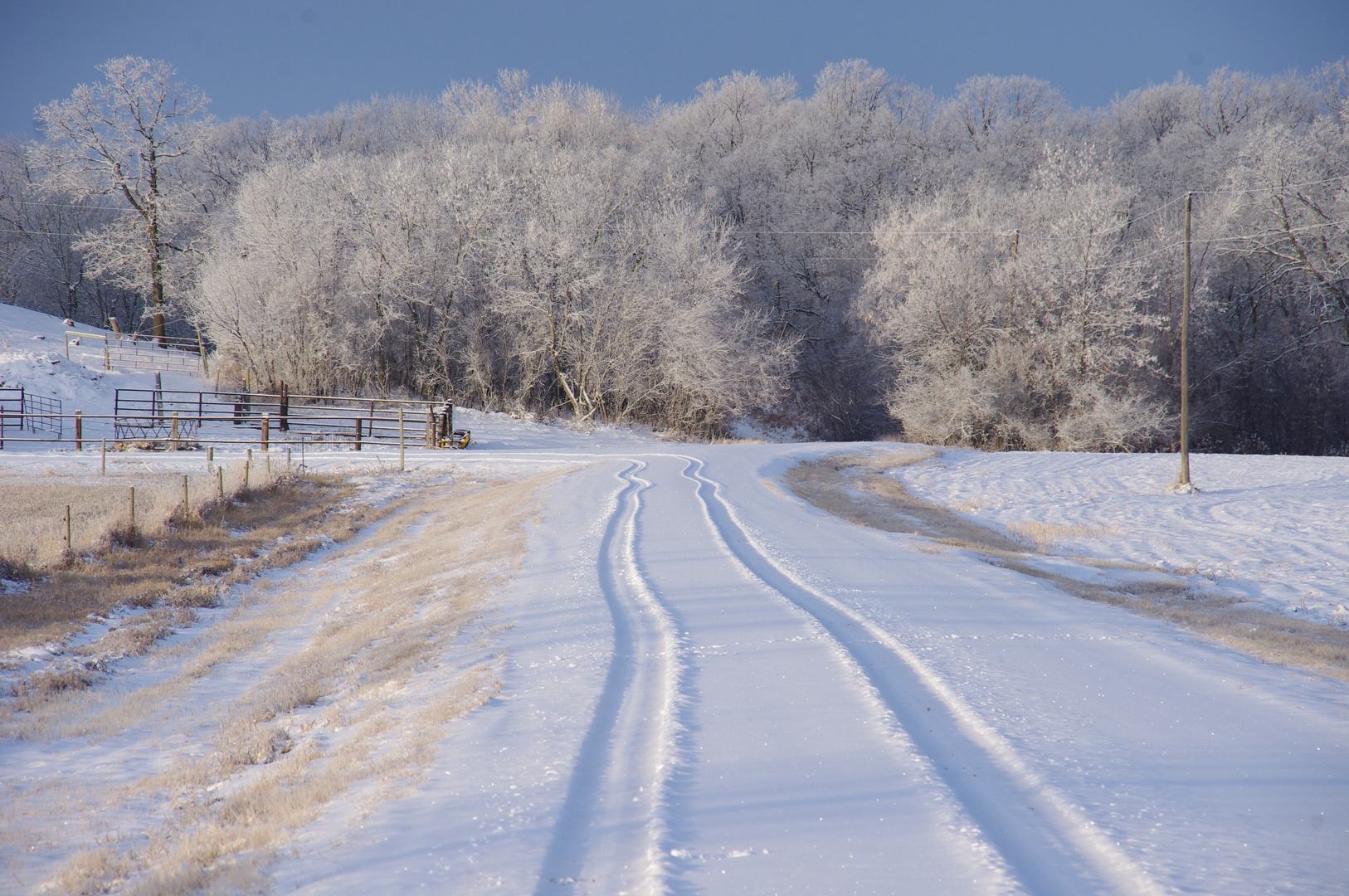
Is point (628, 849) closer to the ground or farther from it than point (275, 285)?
closer to the ground

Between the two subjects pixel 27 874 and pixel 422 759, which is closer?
pixel 27 874

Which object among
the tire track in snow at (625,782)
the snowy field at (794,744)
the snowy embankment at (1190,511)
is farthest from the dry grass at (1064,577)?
the tire track in snow at (625,782)

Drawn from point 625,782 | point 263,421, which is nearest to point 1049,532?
point 625,782

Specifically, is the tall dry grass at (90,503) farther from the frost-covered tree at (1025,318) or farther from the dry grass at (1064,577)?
the frost-covered tree at (1025,318)

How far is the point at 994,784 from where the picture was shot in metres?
3.86

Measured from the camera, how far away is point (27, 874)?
158 inches

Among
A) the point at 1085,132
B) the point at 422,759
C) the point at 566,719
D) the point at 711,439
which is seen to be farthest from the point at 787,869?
the point at 1085,132

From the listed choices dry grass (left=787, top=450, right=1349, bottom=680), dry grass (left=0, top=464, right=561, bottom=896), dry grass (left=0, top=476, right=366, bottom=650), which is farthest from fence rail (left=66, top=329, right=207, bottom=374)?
dry grass (left=787, top=450, right=1349, bottom=680)

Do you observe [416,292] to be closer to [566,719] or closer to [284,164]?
[284,164]

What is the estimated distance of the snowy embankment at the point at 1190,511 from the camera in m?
11.7

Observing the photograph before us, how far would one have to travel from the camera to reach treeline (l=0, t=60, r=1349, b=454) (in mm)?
32969

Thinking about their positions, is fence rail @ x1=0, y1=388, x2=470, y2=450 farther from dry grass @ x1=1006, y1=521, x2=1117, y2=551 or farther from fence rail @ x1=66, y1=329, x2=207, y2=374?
dry grass @ x1=1006, y1=521, x2=1117, y2=551

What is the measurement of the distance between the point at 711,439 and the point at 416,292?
55.6 feet

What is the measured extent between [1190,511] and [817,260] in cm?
3050
